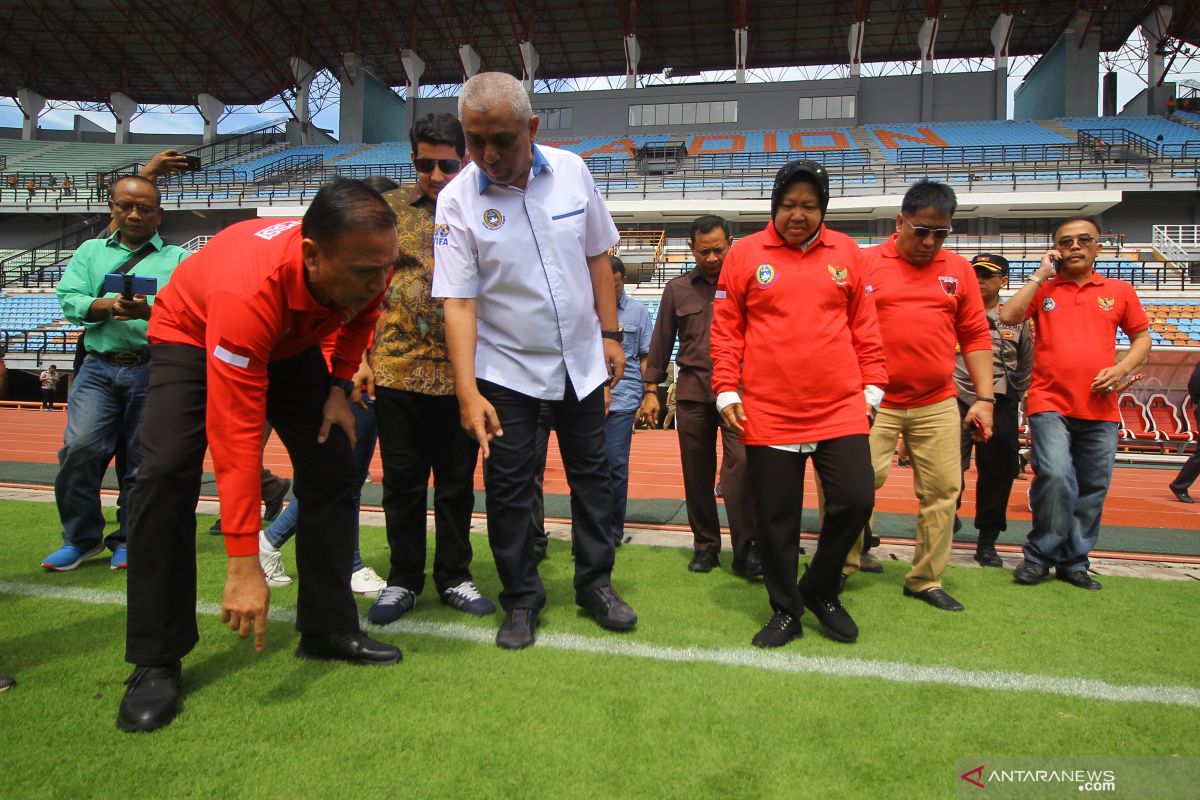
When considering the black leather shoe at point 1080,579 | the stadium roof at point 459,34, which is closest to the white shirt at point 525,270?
the black leather shoe at point 1080,579

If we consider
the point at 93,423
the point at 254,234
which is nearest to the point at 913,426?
the point at 254,234

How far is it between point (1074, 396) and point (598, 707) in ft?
9.63

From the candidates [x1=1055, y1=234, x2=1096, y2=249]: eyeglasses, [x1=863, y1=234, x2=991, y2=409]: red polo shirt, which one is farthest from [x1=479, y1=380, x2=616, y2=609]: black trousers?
[x1=1055, y1=234, x2=1096, y2=249]: eyeglasses

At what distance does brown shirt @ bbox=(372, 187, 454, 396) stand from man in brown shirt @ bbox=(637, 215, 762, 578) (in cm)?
131

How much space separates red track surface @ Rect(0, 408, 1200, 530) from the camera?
236 inches

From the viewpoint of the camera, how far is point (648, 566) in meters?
3.75

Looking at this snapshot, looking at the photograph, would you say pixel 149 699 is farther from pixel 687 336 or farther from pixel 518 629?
pixel 687 336

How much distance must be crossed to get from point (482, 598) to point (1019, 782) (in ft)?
6.38

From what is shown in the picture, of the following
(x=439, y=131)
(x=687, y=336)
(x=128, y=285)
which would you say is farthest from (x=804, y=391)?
(x=128, y=285)

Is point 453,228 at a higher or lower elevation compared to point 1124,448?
higher

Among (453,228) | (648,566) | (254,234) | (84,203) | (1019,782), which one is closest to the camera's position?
(1019,782)

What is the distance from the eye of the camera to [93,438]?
353 cm

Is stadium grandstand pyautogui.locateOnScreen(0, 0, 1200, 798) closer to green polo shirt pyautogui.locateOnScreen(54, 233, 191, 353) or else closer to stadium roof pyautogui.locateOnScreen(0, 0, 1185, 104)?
stadium roof pyautogui.locateOnScreen(0, 0, 1185, 104)

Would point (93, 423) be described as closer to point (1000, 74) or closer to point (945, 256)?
point (945, 256)
